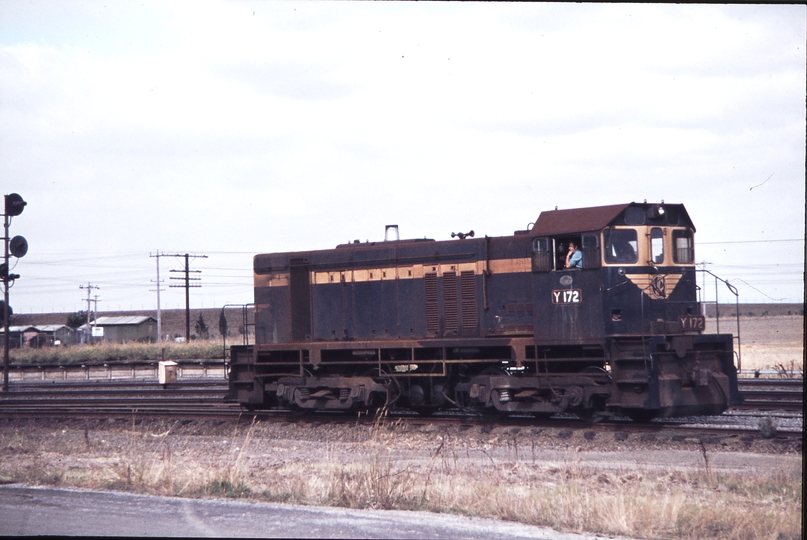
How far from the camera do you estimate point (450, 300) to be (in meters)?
15.7

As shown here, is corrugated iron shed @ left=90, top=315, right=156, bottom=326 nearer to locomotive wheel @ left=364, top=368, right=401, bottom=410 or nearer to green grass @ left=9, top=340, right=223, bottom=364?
green grass @ left=9, top=340, right=223, bottom=364

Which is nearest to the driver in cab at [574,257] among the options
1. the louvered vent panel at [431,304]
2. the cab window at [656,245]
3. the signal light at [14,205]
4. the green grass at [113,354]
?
the cab window at [656,245]

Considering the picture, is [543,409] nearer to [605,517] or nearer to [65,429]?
[605,517]

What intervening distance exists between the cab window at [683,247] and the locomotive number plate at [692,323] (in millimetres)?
964

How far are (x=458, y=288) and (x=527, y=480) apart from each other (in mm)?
6077

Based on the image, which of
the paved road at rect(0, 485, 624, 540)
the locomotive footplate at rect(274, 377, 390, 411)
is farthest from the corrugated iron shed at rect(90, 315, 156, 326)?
the paved road at rect(0, 485, 624, 540)

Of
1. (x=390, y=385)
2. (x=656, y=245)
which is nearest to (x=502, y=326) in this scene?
(x=390, y=385)

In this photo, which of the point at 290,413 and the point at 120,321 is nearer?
the point at 290,413

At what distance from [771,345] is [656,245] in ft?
121

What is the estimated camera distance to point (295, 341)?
1748cm

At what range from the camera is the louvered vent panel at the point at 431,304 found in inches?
623

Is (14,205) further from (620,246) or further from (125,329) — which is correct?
(125,329)

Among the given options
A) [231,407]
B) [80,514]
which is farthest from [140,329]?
[80,514]

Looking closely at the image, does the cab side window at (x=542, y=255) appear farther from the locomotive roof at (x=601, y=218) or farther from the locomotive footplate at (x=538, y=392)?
the locomotive footplate at (x=538, y=392)
